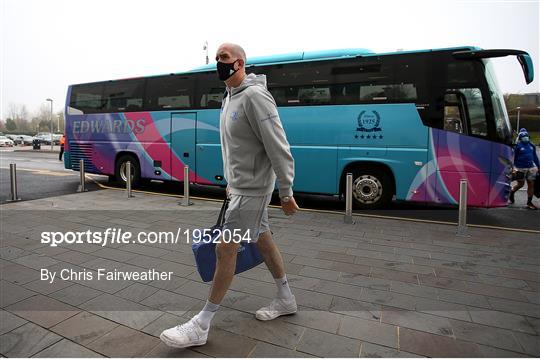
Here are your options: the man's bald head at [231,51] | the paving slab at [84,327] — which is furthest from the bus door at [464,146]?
the paving slab at [84,327]

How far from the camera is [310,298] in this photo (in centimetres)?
326

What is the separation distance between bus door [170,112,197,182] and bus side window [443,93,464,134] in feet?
18.7

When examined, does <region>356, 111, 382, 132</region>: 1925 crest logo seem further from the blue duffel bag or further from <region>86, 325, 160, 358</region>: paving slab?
<region>86, 325, 160, 358</region>: paving slab

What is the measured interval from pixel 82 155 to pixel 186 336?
10568 millimetres

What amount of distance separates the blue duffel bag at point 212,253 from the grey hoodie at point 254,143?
1.13ft

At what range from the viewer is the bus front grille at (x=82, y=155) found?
11.3 m

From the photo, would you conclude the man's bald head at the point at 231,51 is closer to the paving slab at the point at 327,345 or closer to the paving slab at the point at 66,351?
the paving slab at the point at 327,345

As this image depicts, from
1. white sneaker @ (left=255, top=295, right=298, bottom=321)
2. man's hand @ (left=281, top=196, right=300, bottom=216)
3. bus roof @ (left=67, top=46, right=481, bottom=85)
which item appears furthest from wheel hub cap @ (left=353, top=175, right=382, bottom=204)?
man's hand @ (left=281, top=196, right=300, bottom=216)

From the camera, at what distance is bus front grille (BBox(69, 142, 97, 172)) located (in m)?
11.3

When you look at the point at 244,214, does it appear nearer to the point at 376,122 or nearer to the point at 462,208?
the point at 462,208

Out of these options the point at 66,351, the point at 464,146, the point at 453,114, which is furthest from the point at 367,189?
the point at 66,351

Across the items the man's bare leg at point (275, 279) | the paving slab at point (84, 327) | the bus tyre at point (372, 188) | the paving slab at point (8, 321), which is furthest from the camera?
the bus tyre at point (372, 188)

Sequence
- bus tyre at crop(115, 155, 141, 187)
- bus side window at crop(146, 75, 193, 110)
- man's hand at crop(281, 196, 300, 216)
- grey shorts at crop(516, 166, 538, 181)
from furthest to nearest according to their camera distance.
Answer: bus tyre at crop(115, 155, 141, 187) → bus side window at crop(146, 75, 193, 110) → grey shorts at crop(516, 166, 538, 181) → man's hand at crop(281, 196, 300, 216)

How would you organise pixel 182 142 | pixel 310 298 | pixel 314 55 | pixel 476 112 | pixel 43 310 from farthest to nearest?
pixel 182 142
pixel 314 55
pixel 476 112
pixel 310 298
pixel 43 310
